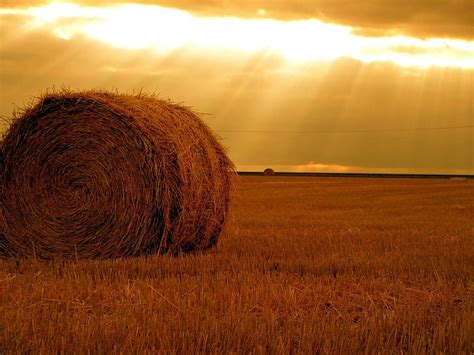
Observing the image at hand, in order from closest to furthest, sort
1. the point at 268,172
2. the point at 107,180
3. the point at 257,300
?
the point at 257,300 → the point at 107,180 → the point at 268,172

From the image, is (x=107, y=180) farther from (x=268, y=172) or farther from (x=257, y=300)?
(x=268, y=172)

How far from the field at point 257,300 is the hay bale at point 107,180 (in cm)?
50

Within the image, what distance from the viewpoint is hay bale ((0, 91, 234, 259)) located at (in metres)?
8.41

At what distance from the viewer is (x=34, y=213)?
8977 mm

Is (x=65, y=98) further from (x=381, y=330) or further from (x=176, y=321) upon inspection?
(x=381, y=330)

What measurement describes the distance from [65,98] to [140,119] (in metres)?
1.13

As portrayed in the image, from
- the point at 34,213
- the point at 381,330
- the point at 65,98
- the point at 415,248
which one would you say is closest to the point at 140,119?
the point at 65,98

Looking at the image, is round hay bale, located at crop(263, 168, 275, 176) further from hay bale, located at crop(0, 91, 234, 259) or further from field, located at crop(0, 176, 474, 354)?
hay bale, located at crop(0, 91, 234, 259)

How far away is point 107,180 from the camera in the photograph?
8680mm

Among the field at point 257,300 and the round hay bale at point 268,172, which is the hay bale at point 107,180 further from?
the round hay bale at point 268,172

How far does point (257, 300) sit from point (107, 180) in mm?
3840

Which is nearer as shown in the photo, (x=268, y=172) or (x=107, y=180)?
(x=107, y=180)

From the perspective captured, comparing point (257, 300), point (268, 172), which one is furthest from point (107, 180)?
point (268, 172)

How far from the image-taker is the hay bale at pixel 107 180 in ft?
27.6
